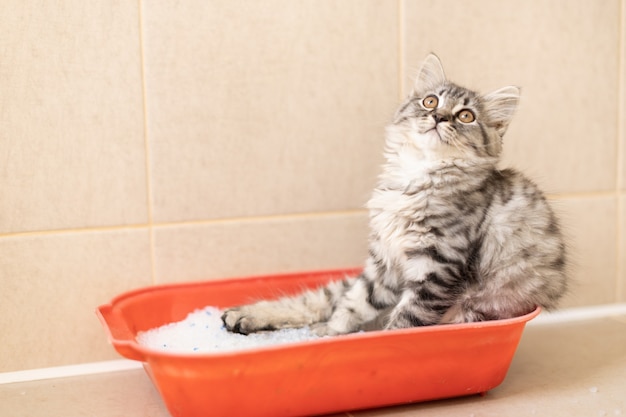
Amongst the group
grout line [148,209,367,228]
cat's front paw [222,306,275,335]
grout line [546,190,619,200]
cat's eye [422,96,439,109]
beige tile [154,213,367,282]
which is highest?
cat's eye [422,96,439,109]

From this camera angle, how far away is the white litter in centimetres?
129

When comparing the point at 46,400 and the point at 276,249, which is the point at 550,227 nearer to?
the point at 276,249

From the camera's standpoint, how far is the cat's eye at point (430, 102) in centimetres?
137

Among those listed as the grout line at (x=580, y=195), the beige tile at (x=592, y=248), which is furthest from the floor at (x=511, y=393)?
the grout line at (x=580, y=195)

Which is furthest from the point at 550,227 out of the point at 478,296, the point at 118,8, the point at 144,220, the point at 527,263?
the point at 118,8

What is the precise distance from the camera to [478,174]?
1333mm

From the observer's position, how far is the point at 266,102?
1.53 meters

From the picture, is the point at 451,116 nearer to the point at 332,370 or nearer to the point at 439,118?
the point at 439,118

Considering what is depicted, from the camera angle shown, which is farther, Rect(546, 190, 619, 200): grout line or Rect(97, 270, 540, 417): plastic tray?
Rect(546, 190, 619, 200): grout line

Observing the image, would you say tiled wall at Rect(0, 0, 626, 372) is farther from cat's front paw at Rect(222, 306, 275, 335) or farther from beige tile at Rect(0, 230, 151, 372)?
cat's front paw at Rect(222, 306, 275, 335)

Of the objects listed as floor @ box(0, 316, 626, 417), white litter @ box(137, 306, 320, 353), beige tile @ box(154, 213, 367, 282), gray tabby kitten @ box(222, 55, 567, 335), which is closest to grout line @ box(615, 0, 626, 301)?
floor @ box(0, 316, 626, 417)

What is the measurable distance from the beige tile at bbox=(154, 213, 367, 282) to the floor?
283 mm

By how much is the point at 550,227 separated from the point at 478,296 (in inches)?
9.2

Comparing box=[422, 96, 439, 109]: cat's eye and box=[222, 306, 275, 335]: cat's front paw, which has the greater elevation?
box=[422, 96, 439, 109]: cat's eye
